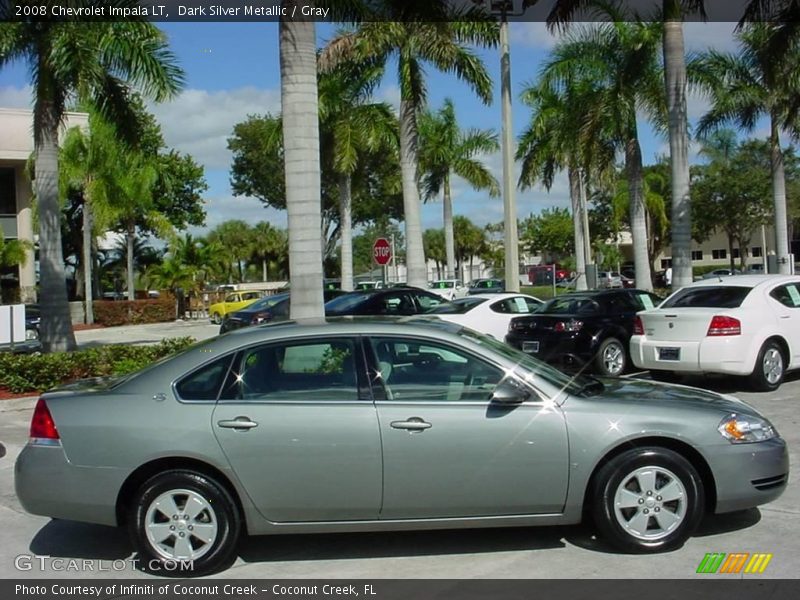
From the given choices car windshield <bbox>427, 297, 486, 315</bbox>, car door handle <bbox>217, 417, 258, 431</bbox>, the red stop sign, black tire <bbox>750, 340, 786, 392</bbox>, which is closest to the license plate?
black tire <bbox>750, 340, 786, 392</bbox>

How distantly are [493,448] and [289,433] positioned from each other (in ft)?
4.06

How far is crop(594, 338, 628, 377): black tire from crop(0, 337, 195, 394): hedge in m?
6.25

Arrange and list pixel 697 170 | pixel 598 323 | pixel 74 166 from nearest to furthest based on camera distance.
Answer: pixel 598 323
pixel 74 166
pixel 697 170

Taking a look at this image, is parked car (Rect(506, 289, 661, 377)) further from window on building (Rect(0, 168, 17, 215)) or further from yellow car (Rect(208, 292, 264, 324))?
window on building (Rect(0, 168, 17, 215))

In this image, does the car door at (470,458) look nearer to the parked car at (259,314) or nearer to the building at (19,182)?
the parked car at (259,314)

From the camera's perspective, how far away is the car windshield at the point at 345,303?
17.1 metres

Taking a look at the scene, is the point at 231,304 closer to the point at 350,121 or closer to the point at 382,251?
the point at 350,121

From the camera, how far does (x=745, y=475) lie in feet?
17.1

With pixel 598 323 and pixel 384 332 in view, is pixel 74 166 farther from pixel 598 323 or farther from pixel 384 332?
pixel 384 332

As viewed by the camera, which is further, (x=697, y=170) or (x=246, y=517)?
(x=697, y=170)

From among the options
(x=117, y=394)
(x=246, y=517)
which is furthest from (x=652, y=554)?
(x=117, y=394)

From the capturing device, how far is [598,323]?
12773mm

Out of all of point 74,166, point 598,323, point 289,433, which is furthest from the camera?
point 74,166

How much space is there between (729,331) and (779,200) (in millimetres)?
17041
